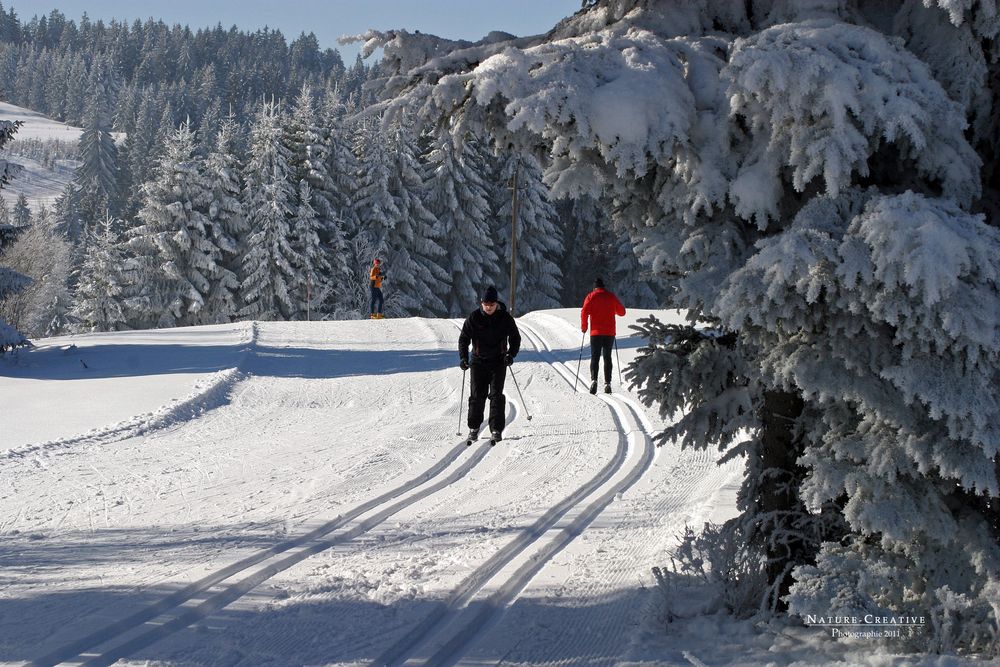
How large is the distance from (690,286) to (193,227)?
39604 millimetres

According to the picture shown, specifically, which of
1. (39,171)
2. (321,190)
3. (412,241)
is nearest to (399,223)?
(412,241)

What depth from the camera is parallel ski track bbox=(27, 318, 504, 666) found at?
15.4 ft

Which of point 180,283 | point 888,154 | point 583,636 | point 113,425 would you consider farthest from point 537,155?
point 180,283

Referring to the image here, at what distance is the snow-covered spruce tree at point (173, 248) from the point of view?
40.4m

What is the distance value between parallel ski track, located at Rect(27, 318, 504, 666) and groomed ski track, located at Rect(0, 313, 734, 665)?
15mm

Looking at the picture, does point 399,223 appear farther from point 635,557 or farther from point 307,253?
point 635,557

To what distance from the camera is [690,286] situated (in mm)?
4688

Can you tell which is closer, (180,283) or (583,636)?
(583,636)

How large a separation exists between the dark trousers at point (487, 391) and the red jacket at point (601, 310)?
339cm

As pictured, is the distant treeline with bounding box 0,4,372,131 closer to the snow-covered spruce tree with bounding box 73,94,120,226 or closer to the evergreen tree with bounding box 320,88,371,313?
the snow-covered spruce tree with bounding box 73,94,120,226

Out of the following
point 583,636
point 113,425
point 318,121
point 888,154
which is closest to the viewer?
point 888,154

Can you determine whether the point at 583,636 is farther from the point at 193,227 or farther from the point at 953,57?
the point at 193,227

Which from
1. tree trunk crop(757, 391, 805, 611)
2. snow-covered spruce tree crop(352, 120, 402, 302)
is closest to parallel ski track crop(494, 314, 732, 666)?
tree trunk crop(757, 391, 805, 611)

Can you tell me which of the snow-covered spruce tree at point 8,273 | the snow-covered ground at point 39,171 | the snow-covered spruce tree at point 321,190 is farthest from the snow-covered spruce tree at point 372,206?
the snow-covered ground at point 39,171
